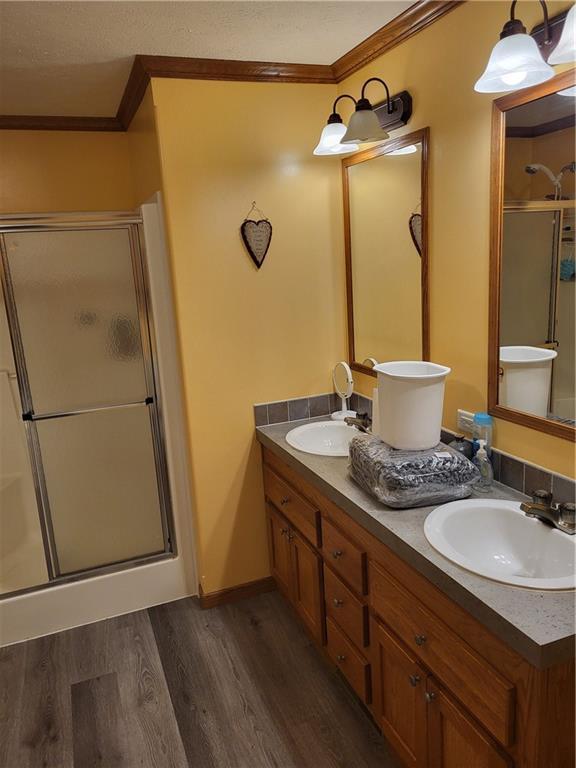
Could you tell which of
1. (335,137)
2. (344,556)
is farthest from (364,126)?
(344,556)

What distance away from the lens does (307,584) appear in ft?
7.59

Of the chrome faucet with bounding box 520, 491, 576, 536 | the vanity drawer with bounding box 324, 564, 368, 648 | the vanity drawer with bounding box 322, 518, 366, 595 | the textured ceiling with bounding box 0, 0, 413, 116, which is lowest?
the vanity drawer with bounding box 324, 564, 368, 648

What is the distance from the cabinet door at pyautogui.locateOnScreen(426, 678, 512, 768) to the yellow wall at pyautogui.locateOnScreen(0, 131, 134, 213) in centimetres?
282

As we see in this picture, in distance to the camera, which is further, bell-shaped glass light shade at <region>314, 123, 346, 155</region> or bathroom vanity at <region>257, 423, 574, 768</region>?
bell-shaped glass light shade at <region>314, 123, 346, 155</region>

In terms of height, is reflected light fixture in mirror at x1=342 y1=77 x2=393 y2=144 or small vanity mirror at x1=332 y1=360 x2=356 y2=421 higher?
reflected light fixture in mirror at x1=342 y1=77 x2=393 y2=144

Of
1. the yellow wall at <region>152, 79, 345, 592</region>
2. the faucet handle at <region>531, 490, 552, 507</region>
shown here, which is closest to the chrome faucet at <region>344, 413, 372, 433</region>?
the yellow wall at <region>152, 79, 345, 592</region>

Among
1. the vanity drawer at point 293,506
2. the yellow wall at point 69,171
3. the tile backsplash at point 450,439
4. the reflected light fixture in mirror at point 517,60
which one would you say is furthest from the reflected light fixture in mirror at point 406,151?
the vanity drawer at point 293,506

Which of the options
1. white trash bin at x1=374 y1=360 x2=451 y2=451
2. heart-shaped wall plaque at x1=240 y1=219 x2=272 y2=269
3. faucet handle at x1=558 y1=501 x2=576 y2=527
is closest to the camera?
faucet handle at x1=558 y1=501 x2=576 y2=527

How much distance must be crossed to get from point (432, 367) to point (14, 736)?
2.02 meters

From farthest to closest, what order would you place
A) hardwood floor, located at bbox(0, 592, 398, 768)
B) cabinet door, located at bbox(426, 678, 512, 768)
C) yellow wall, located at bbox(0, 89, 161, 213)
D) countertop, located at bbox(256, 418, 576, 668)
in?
yellow wall, located at bbox(0, 89, 161, 213) → hardwood floor, located at bbox(0, 592, 398, 768) → cabinet door, located at bbox(426, 678, 512, 768) → countertop, located at bbox(256, 418, 576, 668)

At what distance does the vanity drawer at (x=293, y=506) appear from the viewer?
7.10 feet

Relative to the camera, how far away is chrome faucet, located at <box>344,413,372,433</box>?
94.6 inches

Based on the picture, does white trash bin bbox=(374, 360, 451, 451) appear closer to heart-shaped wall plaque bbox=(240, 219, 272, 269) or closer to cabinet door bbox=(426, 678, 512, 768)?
cabinet door bbox=(426, 678, 512, 768)

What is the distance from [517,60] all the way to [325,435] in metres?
1.65
